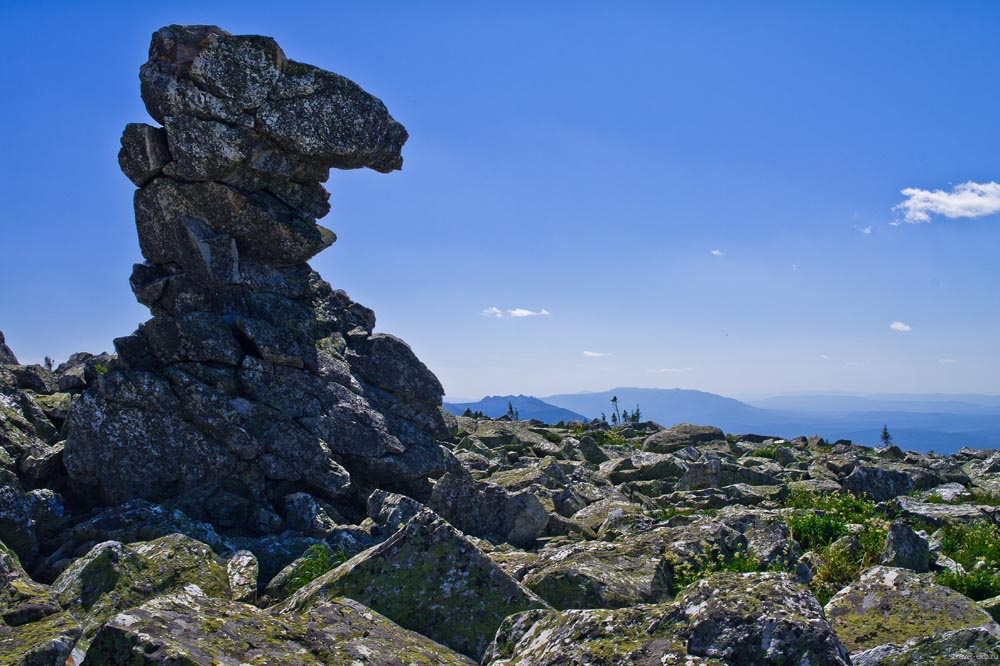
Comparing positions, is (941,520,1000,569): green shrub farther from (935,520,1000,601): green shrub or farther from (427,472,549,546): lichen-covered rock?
(427,472,549,546): lichen-covered rock

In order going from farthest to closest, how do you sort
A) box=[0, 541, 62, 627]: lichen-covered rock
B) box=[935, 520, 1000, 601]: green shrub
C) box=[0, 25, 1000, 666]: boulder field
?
box=[935, 520, 1000, 601]: green shrub < box=[0, 541, 62, 627]: lichen-covered rock < box=[0, 25, 1000, 666]: boulder field

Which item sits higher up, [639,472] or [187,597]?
[187,597]

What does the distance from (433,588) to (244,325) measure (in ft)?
57.7

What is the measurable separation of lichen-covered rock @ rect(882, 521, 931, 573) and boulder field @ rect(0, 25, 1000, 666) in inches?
2.1

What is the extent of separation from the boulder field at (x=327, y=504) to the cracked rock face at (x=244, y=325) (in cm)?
9

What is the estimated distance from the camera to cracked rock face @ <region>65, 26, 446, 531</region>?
21.6 m

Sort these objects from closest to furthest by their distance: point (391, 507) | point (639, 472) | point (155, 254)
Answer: point (391, 507)
point (155, 254)
point (639, 472)

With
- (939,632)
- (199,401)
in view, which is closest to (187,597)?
(939,632)

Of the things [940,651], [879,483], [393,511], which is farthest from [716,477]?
[940,651]

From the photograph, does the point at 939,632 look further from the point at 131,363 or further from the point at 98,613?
the point at 131,363

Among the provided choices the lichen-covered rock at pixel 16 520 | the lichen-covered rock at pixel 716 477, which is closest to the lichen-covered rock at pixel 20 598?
the lichen-covered rock at pixel 16 520

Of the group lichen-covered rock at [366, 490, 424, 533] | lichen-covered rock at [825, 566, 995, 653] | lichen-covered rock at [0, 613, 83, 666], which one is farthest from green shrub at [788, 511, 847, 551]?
lichen-covered rock at [0, 613, 83, 666]

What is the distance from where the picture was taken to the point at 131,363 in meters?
23.0

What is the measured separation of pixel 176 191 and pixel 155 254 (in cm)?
285
